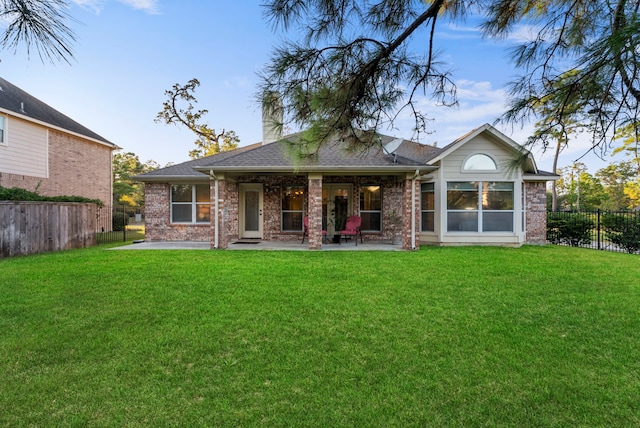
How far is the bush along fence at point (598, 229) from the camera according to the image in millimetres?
10609

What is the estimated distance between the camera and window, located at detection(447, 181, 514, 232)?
34.6 ft

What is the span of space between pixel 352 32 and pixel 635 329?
191 inches

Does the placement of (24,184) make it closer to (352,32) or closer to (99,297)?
(99,297)

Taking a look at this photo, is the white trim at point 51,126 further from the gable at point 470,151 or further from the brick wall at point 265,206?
the gable at point 470,151

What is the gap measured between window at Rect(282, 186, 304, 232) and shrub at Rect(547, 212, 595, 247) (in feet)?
33.9

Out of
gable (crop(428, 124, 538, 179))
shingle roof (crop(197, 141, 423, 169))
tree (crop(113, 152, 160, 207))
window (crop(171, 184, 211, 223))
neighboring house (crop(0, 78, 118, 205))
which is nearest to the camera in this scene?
shingle roof (crop(197, 141, 423, 169))

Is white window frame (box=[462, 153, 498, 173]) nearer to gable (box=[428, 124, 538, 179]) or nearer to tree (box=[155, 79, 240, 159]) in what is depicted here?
gable (box=[428, 124, 538, 179])

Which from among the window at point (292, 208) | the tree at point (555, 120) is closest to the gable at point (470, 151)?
the window at point (292, 208)

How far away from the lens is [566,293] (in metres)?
5.14

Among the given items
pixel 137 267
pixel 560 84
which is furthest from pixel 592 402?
pixel 137 267

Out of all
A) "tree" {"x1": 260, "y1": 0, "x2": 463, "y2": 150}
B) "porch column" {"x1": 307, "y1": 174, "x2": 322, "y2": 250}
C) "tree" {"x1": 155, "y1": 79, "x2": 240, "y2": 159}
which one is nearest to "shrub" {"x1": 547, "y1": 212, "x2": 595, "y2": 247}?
"porch column" {"x1": 307, "y1": 174, "x2": 322, "y2": 250}

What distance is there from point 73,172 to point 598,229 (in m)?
23.1

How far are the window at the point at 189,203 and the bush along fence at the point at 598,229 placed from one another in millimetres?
13960

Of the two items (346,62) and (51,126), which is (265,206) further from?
(51,126)
